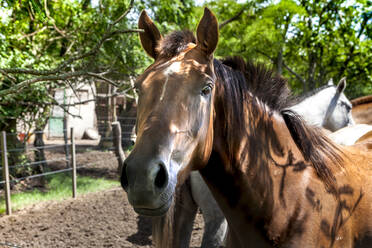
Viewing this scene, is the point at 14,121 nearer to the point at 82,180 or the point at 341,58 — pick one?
the point at 82,180

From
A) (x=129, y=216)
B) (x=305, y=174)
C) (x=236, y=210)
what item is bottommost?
(x=129, y=216)

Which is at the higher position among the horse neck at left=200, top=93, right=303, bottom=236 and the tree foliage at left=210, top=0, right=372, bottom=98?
the tree foliage at left=210, top=0, right=372, bottom=98

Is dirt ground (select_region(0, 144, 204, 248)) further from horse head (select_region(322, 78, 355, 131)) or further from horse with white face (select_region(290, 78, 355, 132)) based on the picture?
horse head (select_region(322, 78, 355, 131))

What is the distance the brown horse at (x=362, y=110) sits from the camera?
6.10 m

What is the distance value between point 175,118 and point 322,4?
983 centimetres

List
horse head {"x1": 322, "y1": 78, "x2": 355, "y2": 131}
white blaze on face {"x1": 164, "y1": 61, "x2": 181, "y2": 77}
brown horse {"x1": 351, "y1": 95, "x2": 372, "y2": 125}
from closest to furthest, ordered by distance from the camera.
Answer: white blaze on face {"x1": 164, "y1": 61, "x2": 181, "y2": 77} → horse head {"x1": 322, "y1": 78, "x2": 355, "y2": 131} → brown horse {"x1": 351, "y1": 95, "x2": 372, "y2": 125}

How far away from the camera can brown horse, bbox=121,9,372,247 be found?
148 centimetres

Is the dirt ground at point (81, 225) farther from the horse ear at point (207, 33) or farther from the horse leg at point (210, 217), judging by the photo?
the horse ear at point (207, 33)

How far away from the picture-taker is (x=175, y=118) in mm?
1459

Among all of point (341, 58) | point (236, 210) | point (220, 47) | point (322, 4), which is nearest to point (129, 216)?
point (236, 210)

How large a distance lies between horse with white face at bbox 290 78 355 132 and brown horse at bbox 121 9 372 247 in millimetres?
3552

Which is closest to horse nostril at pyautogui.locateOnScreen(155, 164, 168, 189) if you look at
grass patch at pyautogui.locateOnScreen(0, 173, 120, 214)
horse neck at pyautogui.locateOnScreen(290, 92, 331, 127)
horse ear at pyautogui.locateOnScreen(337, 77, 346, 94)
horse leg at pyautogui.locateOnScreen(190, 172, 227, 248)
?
horse leg at pyautogui.locateOnScreen(190, 172, 227, 248)

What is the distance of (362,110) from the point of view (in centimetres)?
626

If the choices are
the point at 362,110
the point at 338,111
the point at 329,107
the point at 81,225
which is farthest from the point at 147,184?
the point at 362,110
